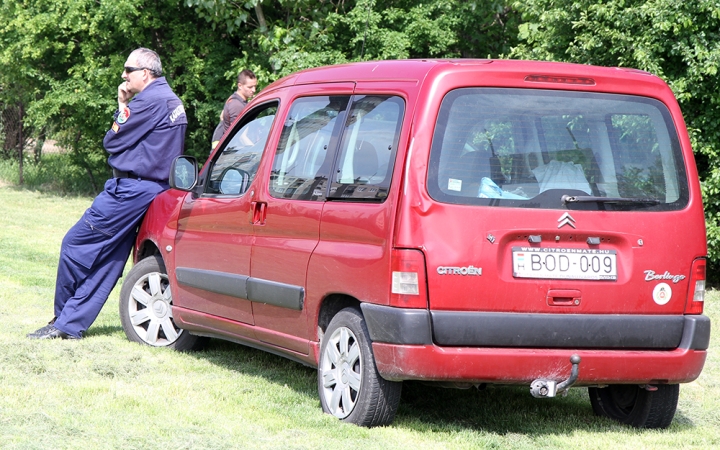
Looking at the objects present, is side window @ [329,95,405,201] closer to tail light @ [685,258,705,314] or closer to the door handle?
the door handle

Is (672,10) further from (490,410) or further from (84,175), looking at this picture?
(84,175)

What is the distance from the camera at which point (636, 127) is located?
532 cm

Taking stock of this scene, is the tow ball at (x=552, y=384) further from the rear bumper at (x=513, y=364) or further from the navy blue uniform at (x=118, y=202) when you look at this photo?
the navy blue uniform at (x=118, y=202)

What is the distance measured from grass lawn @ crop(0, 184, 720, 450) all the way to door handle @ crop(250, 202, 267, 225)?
950mm

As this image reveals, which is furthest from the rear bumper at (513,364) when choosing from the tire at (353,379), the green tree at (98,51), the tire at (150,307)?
the green tree at (98,51)

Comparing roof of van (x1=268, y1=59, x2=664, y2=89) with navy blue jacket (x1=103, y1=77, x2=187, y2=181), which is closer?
roof of van (x1=268, y1=59, x2=664, y2=89)

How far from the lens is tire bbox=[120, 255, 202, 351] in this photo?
746 cm

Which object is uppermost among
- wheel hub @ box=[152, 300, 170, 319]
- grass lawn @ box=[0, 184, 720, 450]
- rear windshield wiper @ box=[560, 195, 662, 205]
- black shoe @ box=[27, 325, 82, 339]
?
rear windshield wiper @ box=[560, 195, 662, 205]

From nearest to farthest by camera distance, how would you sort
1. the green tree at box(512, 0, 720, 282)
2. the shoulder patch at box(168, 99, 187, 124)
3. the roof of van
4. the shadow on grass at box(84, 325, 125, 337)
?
the roof of van < the shoulder patch at box(168, 99, 187, 124) < the shadow on grass at box(84, 325, 125, 337) < the green tree at box(512, 0, 720, 282)

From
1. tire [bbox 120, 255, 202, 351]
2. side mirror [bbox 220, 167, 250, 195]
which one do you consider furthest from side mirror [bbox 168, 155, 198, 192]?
tire [bbox 120, 255, 202, 351]

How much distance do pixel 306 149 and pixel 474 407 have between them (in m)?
1.72

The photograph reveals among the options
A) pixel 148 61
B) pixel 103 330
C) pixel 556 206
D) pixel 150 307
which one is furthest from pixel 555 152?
pixel 103 330

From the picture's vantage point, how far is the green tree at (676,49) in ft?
36.3

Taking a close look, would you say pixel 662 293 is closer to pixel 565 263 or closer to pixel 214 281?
pixel 565 263
